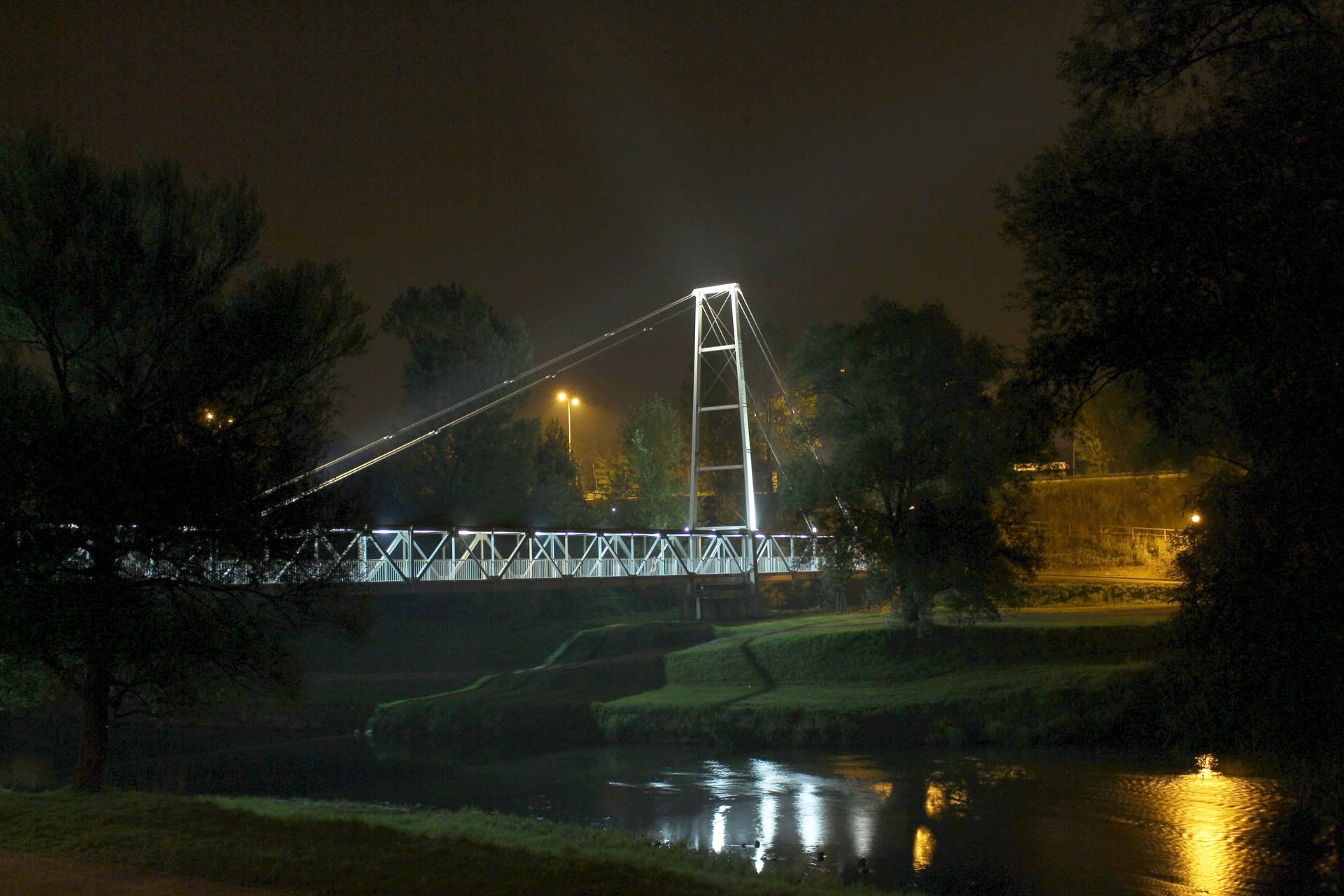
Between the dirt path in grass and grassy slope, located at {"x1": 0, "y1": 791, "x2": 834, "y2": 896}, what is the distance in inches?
6.8

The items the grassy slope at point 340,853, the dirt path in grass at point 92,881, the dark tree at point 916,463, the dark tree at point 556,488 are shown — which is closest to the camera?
the dirt path in grass at point 92,881

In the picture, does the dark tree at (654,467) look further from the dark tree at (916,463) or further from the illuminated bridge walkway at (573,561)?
the dark tree at (916,463)

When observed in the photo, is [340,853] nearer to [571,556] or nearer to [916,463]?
[916,463]

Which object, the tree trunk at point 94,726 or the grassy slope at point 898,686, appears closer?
the tree trunk at point 94,726

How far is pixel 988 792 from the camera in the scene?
16.9 metres

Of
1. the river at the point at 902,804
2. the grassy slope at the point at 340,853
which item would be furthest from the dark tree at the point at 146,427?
the river at the point at 902,804

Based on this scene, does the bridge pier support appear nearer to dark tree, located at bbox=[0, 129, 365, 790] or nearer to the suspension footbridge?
the suspension footbridge

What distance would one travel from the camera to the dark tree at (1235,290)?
714cm

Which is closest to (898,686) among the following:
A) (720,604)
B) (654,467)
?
(720,604)

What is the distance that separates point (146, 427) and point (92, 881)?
5.72 metres

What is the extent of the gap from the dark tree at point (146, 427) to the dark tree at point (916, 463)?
567 inches

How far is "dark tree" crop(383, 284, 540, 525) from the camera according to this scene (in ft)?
138

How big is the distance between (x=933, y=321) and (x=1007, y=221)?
50.8ft

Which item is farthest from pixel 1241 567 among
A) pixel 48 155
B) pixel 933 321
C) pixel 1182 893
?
pixel 933 321
